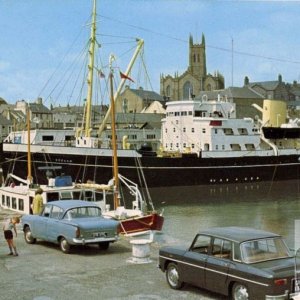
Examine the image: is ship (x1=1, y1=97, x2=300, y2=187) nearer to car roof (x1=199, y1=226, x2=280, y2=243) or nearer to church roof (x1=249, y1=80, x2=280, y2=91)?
car roof (x1=199, y1=226, x2=280, y2=243)

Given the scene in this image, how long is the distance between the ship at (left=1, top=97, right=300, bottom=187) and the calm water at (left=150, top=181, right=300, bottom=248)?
172 cm

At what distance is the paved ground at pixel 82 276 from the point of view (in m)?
11.4

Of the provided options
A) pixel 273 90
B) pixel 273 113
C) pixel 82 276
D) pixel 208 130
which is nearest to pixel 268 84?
pixel 273 90

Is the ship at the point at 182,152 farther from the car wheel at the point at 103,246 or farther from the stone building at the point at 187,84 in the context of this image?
the stone building at the point at 187,84

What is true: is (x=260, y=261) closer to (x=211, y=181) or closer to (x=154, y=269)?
(x=154, y=269)

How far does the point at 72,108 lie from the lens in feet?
538

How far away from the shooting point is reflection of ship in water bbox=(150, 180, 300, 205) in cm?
4925

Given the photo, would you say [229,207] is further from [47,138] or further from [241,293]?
[241,293]

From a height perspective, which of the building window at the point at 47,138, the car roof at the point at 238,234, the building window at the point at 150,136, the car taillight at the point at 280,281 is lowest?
the car taillight at the point at 280,281

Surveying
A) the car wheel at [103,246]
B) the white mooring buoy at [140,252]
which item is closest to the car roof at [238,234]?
the white mooring buoy at [140,252]

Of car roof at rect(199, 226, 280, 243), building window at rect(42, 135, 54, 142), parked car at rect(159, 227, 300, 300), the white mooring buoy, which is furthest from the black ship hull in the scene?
car roof at rect(199, 226, 280, 243)

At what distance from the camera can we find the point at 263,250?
10523 millimetres

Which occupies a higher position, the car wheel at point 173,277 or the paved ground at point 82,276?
the car wheel at point 173,277

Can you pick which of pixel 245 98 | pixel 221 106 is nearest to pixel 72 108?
pixel 245 98
